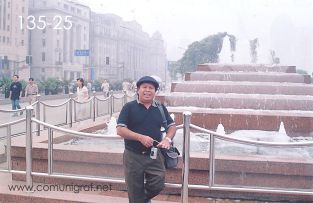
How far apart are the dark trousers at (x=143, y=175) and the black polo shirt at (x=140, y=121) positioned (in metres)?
0.10

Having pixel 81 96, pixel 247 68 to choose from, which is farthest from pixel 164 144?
pixel 247 68

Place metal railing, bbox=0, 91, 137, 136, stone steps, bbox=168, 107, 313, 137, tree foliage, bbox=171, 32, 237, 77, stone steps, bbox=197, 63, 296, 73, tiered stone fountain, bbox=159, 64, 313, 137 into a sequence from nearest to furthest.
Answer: stone steps, bbox=168, 107, 313, 137 → tiered stone fountain, bbox=159, 64, 313, 137 → metal railing, bbox=0, 91, 137, 136 → stone steps, bbox=197, 63, 296, 73 → tree foliage, bbox=171, 32, 237, 77

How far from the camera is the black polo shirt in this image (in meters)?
3.67

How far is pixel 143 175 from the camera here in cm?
373

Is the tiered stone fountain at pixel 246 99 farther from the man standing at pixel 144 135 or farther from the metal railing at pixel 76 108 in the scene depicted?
the man standing at pixel 144 135

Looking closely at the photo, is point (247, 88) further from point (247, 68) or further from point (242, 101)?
point (247, 68)

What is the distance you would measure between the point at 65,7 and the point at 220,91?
6904 cm

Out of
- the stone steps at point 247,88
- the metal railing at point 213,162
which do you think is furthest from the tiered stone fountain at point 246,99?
the metal railing at point 213,162

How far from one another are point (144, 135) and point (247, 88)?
8140 mm

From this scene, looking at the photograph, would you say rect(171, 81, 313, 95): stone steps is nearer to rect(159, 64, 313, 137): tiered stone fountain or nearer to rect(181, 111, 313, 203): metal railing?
rect(159, 64, 313, 137): tiered stone fountain

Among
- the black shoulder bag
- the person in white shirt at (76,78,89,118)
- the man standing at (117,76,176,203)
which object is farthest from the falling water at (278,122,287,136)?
the person in white shirt at (76,78,89,118)

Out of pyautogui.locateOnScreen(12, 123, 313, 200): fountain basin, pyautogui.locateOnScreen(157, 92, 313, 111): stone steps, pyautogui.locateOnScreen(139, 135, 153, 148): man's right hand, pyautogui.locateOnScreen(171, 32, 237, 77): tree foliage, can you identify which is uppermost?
pyautogui.locateOnScreen(171, 32, 237, 77): tree foliage

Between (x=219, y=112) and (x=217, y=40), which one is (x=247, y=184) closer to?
(x=219, y=112)

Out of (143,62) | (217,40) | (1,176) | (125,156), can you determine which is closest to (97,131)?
(1,176)
